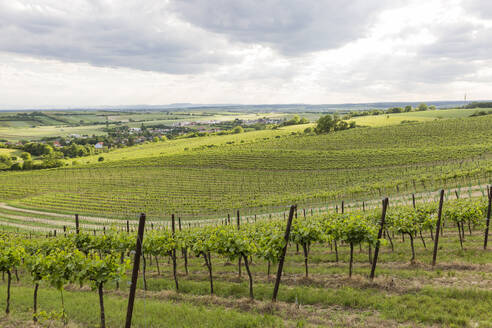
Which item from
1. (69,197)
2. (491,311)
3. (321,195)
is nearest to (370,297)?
(491,311)

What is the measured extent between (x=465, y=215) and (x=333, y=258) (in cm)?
716

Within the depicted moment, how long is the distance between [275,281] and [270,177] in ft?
178

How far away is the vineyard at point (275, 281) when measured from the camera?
27.2 feet

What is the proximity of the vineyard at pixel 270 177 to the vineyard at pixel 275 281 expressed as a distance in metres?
27.3

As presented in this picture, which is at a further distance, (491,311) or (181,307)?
(181,307)

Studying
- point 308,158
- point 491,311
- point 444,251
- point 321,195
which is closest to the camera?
point 491,311

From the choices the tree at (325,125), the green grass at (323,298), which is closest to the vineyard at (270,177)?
the tree at (325,125)

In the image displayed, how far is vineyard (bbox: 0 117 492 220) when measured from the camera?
148 feet

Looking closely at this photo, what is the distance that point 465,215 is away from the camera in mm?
14867

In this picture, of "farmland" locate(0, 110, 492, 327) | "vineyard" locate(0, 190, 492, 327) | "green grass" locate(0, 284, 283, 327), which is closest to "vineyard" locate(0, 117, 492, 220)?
"farmland" locate(0, 110, 492, 327)

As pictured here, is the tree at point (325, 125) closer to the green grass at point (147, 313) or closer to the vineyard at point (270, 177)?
the vineyard at point (270, 177)

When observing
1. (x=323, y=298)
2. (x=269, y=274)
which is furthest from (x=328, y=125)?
(x=323, y=298)

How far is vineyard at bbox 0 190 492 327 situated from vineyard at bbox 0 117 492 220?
27277mm

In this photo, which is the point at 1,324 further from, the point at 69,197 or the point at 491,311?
the point at 69,197
